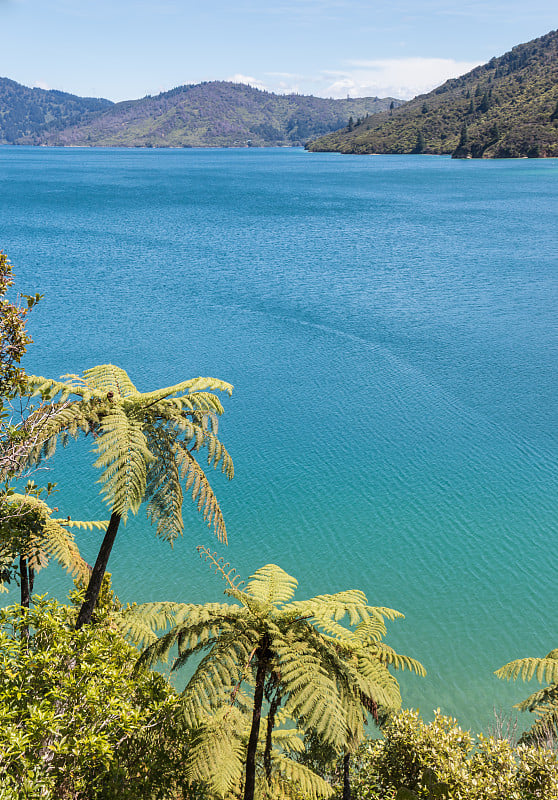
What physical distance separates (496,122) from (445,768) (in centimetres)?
15622

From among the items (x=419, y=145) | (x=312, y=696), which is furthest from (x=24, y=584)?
(x=419, y=145)

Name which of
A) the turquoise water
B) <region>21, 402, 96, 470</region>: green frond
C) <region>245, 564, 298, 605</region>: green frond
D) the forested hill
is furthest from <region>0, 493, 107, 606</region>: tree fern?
the forested hill

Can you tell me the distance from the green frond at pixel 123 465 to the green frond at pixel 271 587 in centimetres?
Result: 162

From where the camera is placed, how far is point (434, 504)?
17.6 meters

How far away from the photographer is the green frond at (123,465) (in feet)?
20.1

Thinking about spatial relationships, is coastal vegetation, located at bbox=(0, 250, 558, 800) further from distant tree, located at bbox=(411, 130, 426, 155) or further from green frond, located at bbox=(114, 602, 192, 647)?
distant tree, located at bbox=(411, 130, 426, 155)

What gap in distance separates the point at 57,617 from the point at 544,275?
140 ft

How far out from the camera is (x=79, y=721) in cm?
522

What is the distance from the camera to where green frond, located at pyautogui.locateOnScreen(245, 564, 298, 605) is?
6.57 m

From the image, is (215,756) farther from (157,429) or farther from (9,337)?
(9,337)

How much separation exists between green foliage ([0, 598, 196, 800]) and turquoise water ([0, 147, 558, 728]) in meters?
6.90

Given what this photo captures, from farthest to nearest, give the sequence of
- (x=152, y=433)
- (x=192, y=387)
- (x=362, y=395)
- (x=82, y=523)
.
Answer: (x=362, y=395) → (x=82, y=523) → (x=192, y=387) → (x=152, y=433)

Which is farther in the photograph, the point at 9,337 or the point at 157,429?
the point at 157,429

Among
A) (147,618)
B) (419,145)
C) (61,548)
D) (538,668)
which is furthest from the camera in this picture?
(419,145)
